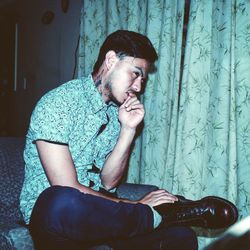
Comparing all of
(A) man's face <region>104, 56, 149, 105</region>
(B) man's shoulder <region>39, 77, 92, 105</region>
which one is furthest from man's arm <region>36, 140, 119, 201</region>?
(A) man's face <region>104, 56, 149, 105</region>

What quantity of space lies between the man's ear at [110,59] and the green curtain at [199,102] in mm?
453

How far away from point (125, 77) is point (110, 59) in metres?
0.13

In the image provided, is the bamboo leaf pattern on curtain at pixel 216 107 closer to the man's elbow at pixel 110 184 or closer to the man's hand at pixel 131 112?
the man's hand at pixel 131 112

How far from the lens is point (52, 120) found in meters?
1.37

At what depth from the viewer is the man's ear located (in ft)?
5.49

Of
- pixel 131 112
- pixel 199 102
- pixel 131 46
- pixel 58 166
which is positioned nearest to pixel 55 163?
pixel 58 166

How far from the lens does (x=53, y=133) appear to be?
135cm

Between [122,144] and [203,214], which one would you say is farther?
[122,144]

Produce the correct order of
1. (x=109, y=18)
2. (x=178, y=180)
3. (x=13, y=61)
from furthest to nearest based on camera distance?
(x=13, y=61), (x=109, y=18), (x=178, y=180)

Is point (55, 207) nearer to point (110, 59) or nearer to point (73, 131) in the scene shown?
point (73, 131)

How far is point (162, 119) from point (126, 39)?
0.61 m

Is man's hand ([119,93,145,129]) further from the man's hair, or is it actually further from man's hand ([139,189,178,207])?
man's hand ([139,189,178,207])

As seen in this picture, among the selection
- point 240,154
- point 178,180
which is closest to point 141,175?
point 178,180

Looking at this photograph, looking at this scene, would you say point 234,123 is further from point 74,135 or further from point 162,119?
point 74,135
